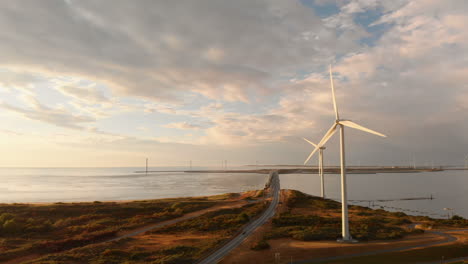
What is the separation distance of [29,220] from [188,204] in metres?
39.4

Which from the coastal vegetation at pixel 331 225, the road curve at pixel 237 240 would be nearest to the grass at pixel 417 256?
the coastal vegetation at pixel 331 225

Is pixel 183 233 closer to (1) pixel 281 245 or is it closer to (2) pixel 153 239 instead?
(2) pixel 153 239

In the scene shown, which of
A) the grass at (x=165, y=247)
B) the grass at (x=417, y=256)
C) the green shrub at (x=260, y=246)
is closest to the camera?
the grass at (x=417, y=256)

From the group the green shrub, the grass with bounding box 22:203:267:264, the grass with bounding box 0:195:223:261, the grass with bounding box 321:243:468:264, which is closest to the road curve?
the grass with bounding box 22:203:267:264

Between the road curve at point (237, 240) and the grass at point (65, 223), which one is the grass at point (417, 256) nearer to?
the road curve at point (237, 240)

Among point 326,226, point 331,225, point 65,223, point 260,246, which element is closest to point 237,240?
point 260,246

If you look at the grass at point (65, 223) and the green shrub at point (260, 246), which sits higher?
the green shrub at point (260, 246)

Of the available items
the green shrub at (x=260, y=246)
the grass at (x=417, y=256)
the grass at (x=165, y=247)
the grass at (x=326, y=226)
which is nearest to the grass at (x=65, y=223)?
the grass at (x=165, y=247)

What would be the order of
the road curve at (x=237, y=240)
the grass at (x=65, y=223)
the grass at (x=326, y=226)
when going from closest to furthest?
the road curve at (x=237, y=240)
the grass at (x=65, y=223)
the grass at (x=326, y=226)

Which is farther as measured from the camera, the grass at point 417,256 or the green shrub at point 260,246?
the green shrub at point 260,246

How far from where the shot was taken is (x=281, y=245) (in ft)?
135

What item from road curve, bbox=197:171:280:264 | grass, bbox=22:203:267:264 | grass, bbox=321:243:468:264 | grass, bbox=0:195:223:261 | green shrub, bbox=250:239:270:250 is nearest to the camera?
grass, bbox=321:243:468:264

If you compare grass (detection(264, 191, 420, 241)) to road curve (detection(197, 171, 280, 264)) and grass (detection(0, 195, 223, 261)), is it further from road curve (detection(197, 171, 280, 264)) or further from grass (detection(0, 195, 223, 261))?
grass (detection(0, 195, 223, 261))

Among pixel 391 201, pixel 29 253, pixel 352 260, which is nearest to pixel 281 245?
pixel 352 260
